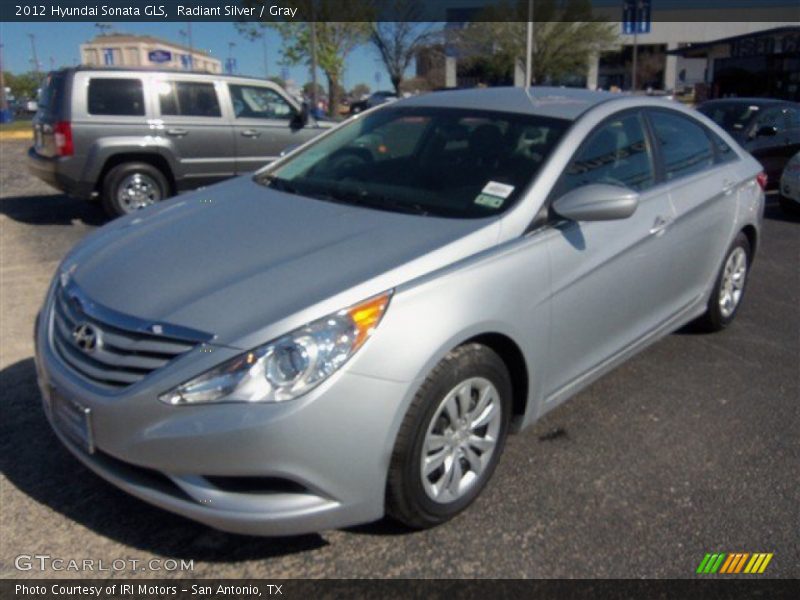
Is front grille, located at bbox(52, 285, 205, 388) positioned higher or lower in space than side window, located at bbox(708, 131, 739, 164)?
lower

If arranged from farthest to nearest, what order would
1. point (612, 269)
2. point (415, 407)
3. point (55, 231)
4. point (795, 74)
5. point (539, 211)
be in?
point (795, 74) → point (55, 231) → point (612, 269) → point (539, 211) → point (415, 407)

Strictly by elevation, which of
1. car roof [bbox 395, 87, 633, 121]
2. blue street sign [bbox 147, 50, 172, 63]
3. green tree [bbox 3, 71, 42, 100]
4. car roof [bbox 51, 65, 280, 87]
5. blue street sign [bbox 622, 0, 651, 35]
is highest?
blue street sign [bbox 622, 0, 651, 35]

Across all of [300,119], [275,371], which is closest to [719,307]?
[275,371]

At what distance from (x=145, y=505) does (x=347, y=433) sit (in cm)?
107

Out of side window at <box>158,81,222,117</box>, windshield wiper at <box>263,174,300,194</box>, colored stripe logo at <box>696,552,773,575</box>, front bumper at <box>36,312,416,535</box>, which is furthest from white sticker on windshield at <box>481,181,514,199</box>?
side window at <box>158,81,222,117</box>

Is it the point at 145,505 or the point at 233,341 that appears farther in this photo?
the point at 145,505

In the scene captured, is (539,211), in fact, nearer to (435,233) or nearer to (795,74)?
(435,233)

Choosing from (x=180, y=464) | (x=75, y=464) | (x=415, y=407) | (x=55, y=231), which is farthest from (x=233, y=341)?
(x=55, y=231)

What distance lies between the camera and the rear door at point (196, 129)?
877 cm

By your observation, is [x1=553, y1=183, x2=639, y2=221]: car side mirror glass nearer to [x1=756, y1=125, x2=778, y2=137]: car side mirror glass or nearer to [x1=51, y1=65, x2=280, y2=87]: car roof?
[x1=51, y1=65, x2=280, y2=87]: car roof

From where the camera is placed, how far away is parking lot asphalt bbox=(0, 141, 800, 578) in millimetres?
2686

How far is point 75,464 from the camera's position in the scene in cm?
325

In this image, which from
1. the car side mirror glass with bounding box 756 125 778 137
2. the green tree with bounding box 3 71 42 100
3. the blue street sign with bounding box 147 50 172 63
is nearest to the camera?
the car side mirror glass with bounding box 756 125 778 137

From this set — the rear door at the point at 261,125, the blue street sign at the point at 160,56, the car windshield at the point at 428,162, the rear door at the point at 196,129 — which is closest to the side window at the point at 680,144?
the car windshield at the point at 428,162
